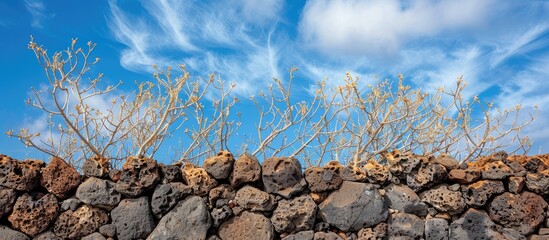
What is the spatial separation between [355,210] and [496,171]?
74.0 inches

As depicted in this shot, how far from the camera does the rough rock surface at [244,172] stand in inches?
239

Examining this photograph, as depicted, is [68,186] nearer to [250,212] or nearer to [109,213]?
[109,213]

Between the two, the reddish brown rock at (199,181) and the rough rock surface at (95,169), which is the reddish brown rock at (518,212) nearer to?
the reddish brown rock at (199,181)

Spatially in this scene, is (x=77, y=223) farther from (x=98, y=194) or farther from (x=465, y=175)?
(x=465, y=175)

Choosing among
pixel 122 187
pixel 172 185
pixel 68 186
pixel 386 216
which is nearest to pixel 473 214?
pixel 386 216

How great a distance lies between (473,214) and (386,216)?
1081mm

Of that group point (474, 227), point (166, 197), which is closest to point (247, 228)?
point (166, 197)

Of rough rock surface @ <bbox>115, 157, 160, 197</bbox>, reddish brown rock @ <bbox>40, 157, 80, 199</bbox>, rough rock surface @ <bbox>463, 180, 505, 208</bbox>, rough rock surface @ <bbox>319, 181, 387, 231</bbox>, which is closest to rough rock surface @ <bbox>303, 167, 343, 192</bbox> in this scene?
rough rock surface @ <bbox>319, 181, 387, 231</bbox>

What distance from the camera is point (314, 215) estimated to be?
6.05 metres

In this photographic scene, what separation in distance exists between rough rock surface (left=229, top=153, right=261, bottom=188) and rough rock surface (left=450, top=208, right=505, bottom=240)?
2.51 metres

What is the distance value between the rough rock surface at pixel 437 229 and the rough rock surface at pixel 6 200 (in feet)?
16.7

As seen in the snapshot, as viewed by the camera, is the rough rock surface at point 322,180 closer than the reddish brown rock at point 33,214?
No

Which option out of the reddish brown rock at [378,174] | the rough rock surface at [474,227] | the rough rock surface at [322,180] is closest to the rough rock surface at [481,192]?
the rough rock surface at [474,227]

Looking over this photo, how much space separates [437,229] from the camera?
611cm
